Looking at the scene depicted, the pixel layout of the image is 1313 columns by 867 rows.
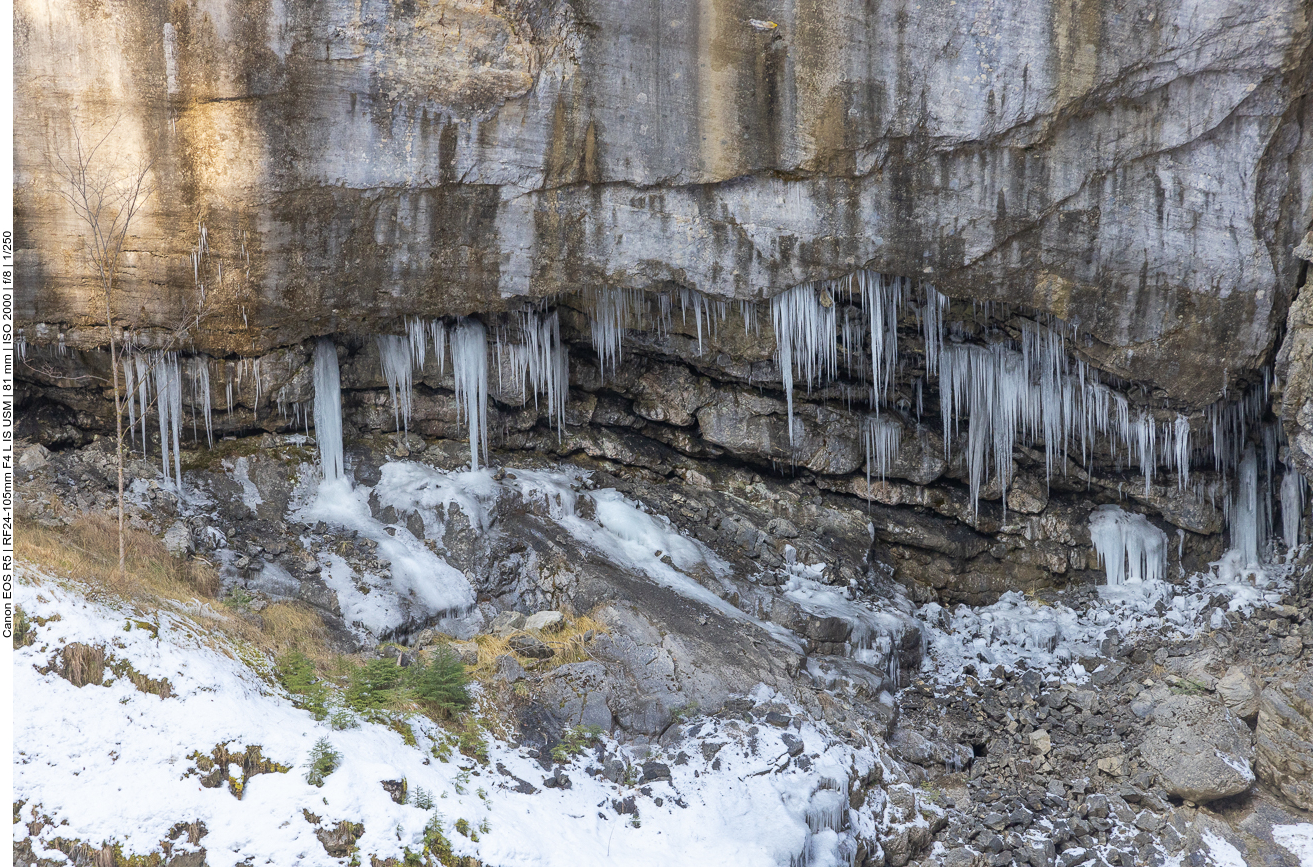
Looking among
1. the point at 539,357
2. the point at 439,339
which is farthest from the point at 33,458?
the point at 539,357

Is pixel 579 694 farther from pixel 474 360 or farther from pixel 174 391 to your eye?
pixel 174 391

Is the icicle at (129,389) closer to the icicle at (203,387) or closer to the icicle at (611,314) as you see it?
the icicle at (203,387)

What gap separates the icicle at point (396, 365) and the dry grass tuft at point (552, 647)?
14.2ft

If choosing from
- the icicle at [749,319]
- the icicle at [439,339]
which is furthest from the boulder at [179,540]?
the icicle at [749,319]

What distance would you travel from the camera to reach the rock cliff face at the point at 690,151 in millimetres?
11219

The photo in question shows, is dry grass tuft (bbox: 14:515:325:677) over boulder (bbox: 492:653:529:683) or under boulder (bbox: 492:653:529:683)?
over

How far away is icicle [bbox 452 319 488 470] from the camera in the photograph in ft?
45.9

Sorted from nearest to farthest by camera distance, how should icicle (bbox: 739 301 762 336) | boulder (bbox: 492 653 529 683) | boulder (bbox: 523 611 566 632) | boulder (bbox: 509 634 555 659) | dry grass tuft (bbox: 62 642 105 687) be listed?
1. dry grass tuft (bbox: 62 642 105 687)
2. boulder (bbox: 492 653 529 683)
3. boulder (bbox: 509 634 555 659)
4. boulder (bbox: 523 611 566 632)
5. icicle (bbox: 739 301 762 336)

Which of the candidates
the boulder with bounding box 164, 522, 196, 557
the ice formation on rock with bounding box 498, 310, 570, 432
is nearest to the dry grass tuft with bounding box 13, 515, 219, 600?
the boulder with bounding box 164, 522, 196, 557

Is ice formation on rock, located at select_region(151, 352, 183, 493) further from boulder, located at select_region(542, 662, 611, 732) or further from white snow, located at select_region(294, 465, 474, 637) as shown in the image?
boulder, located at select_region(542, 662, 611, 732)

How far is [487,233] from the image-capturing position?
1243 cm

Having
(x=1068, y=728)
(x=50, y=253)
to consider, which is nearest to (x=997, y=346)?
(x=1068, y=728)

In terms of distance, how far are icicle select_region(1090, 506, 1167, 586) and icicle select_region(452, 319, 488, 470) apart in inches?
375

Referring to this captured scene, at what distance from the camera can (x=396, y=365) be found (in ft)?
46.4
